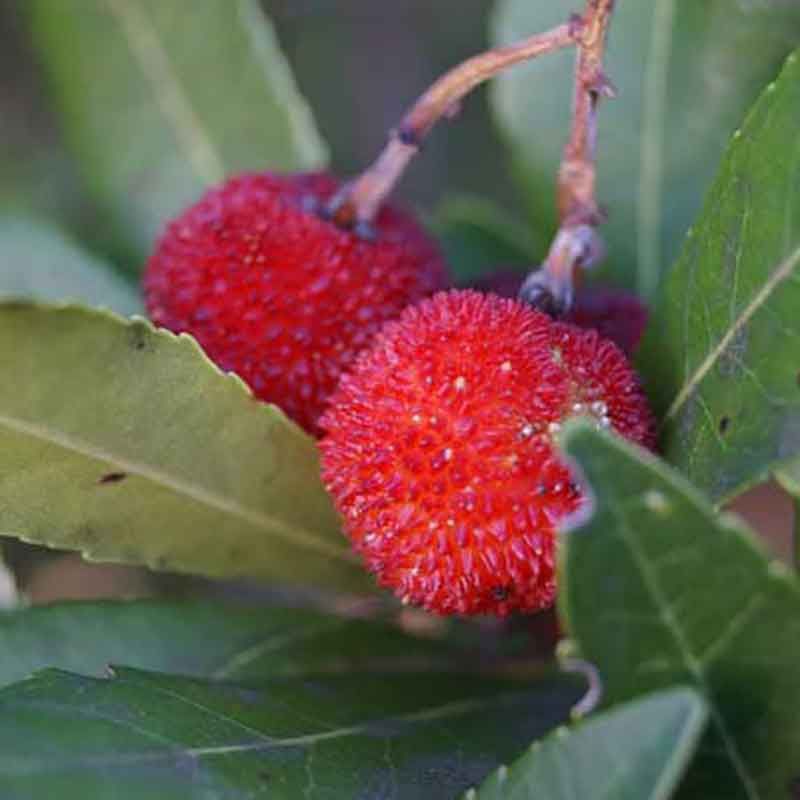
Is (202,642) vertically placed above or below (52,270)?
below

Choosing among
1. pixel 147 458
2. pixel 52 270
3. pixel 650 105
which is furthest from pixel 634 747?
pixel 52 270

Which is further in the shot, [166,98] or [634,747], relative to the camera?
[166,98]

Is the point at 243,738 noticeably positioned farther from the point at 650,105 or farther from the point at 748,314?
the point at 650,105

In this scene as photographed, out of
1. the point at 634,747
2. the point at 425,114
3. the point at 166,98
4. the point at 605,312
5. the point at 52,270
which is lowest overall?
the point at 634,747

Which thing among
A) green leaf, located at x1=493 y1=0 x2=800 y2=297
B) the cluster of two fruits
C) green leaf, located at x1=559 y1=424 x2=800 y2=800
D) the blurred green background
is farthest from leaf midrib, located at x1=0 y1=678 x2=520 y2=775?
the blurred green background

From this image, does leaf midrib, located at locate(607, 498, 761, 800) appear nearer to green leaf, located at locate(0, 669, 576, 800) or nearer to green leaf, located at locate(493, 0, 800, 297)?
green leaf, located at locate(0, 669, 576, 800)

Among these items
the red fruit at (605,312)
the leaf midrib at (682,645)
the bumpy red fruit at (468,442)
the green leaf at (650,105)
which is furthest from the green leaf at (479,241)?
the leaf midrib at (682,645)
